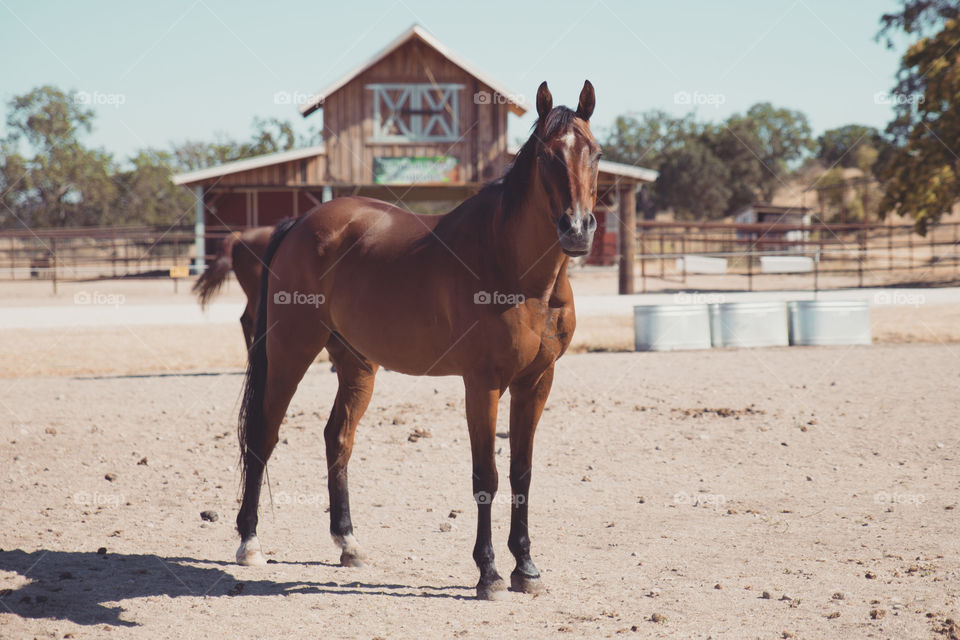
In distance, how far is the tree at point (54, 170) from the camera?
51.5m

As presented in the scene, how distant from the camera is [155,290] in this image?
24203 millimetres

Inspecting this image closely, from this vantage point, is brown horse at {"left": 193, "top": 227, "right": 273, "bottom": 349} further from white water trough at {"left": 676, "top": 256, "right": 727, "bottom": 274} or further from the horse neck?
white water trough at {"left": 676, "top": 256, "right": 727, "bottom": 274}

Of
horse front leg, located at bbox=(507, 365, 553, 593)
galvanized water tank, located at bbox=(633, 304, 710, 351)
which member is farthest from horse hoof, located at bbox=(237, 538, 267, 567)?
galvanized water tank, located at bbox=(633, 304, 710, 351)

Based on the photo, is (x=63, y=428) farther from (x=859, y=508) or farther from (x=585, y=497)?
(x=859, y=508)

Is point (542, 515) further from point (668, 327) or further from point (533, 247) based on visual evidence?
point (668, 327)

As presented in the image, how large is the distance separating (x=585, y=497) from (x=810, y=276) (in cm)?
2611

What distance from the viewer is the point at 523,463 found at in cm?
435

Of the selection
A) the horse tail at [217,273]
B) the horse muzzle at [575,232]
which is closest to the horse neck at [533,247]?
the horse muzzle at [575,232]

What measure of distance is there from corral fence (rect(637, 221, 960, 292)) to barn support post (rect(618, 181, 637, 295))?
48 cm

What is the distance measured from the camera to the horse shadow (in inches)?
154
